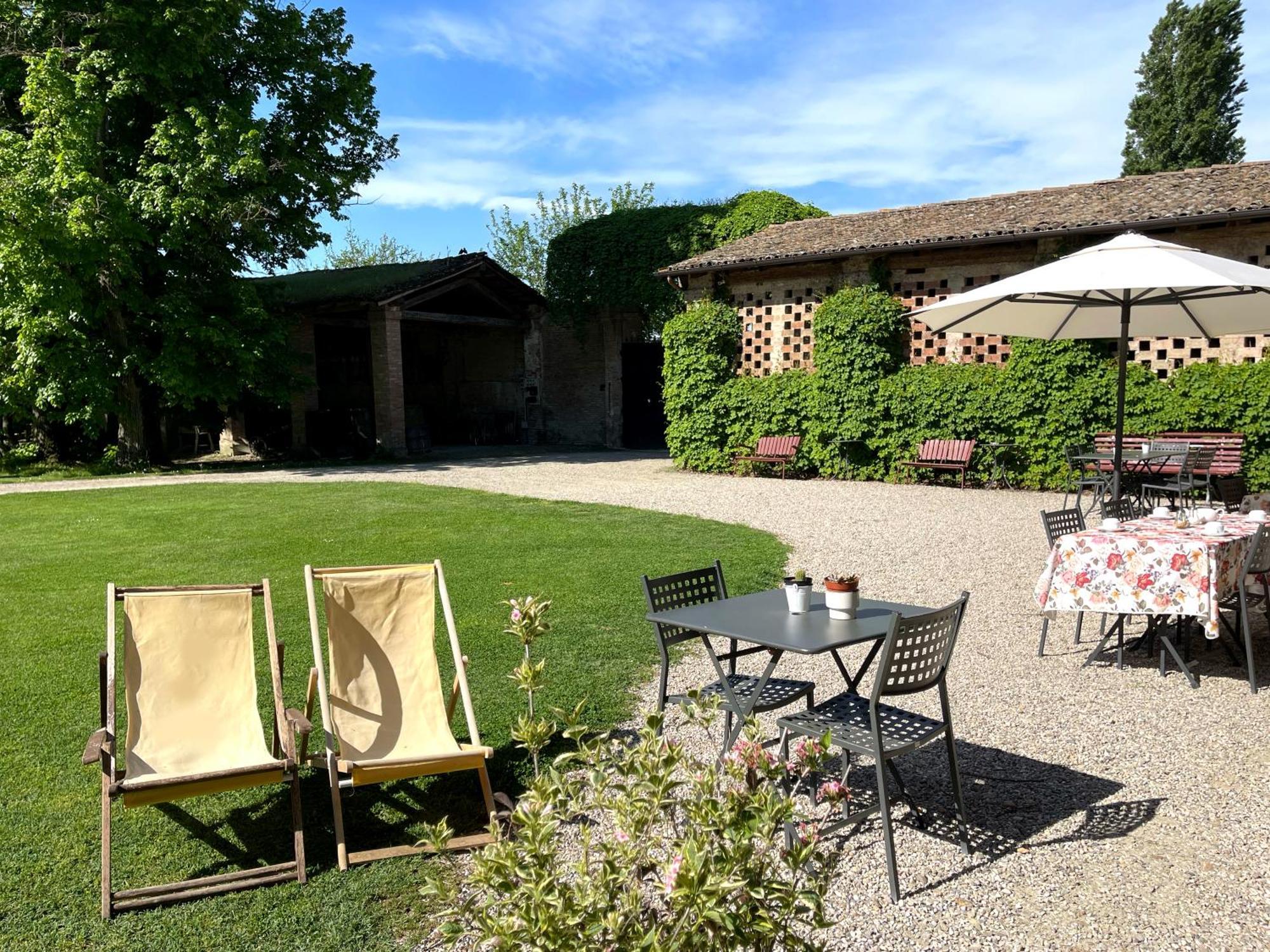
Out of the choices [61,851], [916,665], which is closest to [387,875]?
[61,851]

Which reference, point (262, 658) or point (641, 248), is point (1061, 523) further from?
point (641, 248)

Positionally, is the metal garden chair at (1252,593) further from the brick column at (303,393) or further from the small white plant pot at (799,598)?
Answer: the brick column at (303,393)

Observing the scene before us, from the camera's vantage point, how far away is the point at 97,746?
3.05 meters

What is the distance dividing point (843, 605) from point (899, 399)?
38.0ft

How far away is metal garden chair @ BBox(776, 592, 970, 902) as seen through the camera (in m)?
3.07

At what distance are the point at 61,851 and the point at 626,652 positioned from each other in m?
3.10

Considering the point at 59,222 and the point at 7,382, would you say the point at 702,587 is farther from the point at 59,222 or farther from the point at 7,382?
the point at 7,382

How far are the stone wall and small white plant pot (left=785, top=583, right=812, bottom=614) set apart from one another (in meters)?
8.31

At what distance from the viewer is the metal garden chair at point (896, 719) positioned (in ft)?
10.1

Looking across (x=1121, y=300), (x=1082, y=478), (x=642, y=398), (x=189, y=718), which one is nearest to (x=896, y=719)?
(x=189, y=718)

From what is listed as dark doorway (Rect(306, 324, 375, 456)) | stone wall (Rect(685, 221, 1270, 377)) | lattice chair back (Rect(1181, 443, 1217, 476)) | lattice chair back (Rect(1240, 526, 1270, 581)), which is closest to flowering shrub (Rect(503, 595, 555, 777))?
lattice chair back (Rect(1240, 526, 1270, 581))

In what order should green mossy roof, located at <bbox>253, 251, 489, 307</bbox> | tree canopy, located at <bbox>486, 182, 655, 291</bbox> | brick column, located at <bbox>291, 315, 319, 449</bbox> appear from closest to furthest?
green mossy roof, located at <bbox>253, 251, 489, 307</bbox> → brick column, located at <bbox>291, 315, 319, 449</bbox> → tree canopy, located at <bbox>486, 182, 655, 291</bbox>

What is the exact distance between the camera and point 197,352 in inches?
671

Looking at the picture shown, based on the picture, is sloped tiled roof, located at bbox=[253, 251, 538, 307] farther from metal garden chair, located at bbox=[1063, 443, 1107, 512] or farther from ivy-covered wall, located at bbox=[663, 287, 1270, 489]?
metal garden chair, located at bbox=[1063, 443, 1107, 512]
